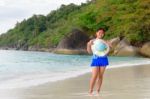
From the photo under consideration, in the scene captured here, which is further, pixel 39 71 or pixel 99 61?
pixel 39 71

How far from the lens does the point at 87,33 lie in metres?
58.3

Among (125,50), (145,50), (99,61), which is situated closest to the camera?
(99,61)

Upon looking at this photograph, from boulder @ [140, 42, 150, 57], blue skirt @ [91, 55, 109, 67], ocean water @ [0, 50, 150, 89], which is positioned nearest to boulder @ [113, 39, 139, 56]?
boulder @ [140, 42, 150, 57]

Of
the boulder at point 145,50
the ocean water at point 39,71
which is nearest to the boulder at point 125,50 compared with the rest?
the boulder at point 145,50

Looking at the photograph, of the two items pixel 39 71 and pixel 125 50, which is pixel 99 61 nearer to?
pixel 39 71

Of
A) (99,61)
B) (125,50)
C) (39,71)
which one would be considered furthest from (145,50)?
(99,61)

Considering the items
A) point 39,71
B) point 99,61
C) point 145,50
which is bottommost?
point 39,71

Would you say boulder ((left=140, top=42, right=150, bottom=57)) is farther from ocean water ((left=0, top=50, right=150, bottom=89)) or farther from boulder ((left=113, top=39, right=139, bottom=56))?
ocean water ((left=0, top=50, right=150, bottom=89))

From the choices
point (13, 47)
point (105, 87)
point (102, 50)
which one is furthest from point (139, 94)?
point (13, 47)

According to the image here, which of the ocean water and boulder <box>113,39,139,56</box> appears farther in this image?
boulder <box>113,39,139,56</box>

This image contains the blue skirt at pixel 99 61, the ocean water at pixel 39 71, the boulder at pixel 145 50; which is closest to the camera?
the blue skirt at pixel 99 61

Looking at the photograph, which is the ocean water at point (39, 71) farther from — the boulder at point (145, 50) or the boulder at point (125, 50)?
the boulder at point (125, 50)

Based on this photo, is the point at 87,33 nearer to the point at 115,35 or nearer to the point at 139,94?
the point at 115,35

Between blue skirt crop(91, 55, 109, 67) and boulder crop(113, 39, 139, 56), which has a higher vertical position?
blue skirt crop(91, 55, 109, 67)
